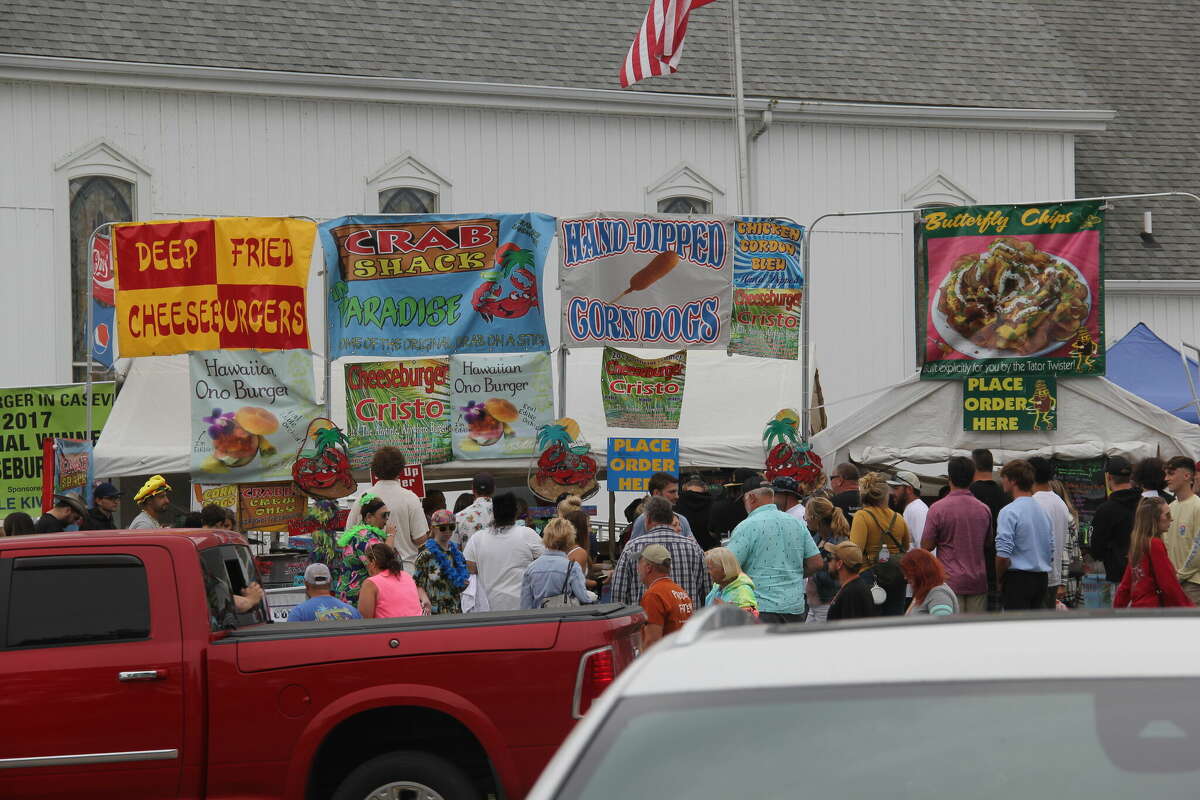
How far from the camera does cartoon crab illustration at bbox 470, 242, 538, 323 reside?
45.5ft

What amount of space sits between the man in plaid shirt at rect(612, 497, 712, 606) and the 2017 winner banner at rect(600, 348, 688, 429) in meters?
3.76

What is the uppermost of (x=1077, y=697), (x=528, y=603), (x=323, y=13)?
(x=323, y=13)

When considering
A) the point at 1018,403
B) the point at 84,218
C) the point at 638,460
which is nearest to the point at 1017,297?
the point at 1018,403

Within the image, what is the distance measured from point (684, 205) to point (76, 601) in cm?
1741

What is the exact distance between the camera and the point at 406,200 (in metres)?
22.3

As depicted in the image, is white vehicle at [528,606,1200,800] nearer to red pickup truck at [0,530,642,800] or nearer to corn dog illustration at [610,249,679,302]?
red pickup truck at [0,530,642,800]

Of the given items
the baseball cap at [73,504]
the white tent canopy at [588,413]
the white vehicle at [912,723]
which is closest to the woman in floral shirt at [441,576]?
the baseball cap at [73,504]

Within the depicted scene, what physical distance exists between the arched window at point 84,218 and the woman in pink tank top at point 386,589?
12550 millimetres

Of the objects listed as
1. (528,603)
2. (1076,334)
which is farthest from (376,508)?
(1076,334)

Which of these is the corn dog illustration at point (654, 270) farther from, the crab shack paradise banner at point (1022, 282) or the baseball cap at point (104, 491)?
the baseball cap at point (104, 491)

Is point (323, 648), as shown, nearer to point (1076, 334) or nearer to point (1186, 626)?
point (1186, 626)

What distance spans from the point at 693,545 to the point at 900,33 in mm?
16962

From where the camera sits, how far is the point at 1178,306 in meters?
25.0

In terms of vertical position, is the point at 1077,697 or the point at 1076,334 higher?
the point at 1076,334
